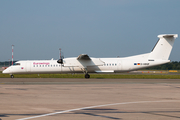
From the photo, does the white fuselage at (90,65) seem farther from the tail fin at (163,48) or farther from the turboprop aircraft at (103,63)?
the tail fin at (163,48)

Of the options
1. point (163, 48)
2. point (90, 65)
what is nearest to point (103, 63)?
point (90, 65)

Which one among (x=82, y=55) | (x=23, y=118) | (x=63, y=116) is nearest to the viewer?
(x=23, y=118)

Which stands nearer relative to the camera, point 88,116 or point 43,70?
point 88,116

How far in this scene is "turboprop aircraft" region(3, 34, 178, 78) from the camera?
33.9m

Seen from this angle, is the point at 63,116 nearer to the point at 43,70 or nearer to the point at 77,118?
the point at 77,118

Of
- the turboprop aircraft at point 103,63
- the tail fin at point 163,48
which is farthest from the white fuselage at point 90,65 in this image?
the tail fin at point 163,48

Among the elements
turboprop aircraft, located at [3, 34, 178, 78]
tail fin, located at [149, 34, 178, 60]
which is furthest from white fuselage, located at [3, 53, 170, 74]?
tail fin, located at [149, 34, 178, 60]

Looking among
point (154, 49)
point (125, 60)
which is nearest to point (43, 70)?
point (125, 60)

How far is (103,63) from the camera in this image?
3416 cm

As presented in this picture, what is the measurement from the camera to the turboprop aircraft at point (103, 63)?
3388 centimetres

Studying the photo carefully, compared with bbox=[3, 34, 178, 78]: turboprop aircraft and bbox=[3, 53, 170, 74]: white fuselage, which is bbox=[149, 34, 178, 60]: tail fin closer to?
bbox=[3, 34, 178, 78]: turboprop aircraft

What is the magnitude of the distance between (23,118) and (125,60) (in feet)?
96.0

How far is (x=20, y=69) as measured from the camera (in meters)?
35.1

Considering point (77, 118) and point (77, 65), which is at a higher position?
point (77, 65)
